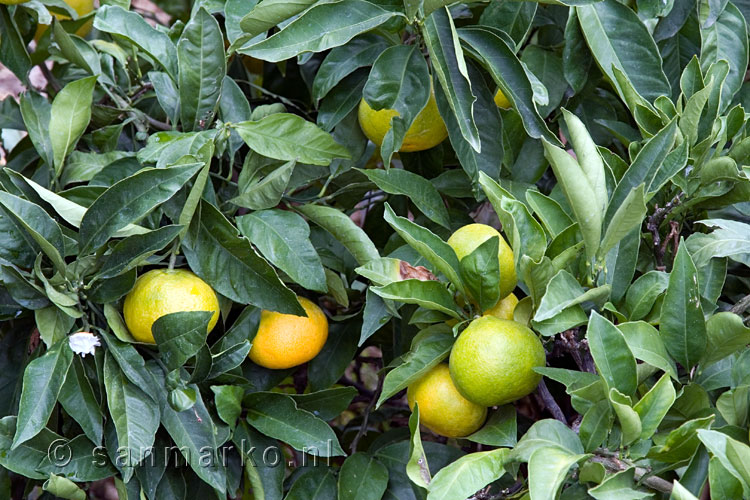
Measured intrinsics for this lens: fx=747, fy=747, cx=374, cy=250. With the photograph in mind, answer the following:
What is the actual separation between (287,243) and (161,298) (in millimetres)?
175

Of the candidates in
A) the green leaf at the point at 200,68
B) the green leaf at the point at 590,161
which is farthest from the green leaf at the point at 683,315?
the green leaf at the point at 200,68

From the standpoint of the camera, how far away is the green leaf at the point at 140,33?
1055 millimetres

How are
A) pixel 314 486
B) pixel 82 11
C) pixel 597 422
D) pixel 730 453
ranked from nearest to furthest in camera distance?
pixel 730 453 → pixel 597 422 → pixel 314 486 → pixel 82 11

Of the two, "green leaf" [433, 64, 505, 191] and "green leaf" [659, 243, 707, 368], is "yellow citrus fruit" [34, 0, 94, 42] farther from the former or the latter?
"green leaf" [659, 243, 707, 368]

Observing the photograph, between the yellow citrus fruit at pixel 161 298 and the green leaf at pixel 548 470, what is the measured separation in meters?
0.42

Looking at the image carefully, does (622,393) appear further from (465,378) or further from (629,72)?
(629,72)

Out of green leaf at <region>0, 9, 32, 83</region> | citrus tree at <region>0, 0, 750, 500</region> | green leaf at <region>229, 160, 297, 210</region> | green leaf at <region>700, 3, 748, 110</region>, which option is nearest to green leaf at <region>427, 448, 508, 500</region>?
citrus tree at <region>0, 0, 750, 500</region>

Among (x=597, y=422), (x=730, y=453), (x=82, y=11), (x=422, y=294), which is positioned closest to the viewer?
(x=730, y=453)

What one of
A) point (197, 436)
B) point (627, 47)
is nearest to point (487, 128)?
point (627, 47)

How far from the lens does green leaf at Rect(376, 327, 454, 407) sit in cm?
88

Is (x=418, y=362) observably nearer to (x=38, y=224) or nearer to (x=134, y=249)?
(x=134, y=249)

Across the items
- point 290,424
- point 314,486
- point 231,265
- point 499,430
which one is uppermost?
point 231,265

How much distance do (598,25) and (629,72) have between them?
78mm

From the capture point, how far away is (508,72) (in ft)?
3.16
